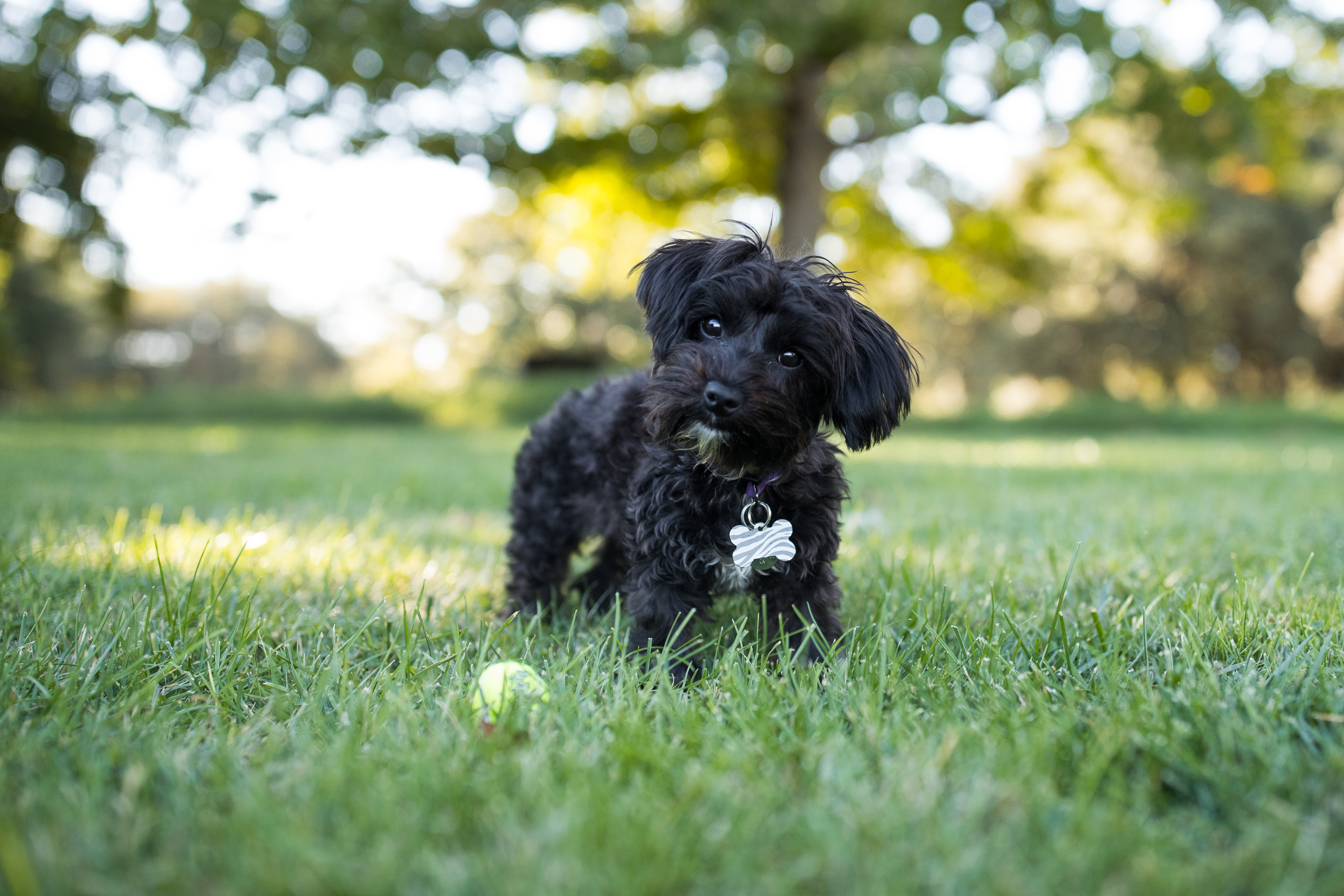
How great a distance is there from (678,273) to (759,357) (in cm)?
43

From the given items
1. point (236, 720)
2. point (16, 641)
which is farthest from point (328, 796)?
point (16, 641)

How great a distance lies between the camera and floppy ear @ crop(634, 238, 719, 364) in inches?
102

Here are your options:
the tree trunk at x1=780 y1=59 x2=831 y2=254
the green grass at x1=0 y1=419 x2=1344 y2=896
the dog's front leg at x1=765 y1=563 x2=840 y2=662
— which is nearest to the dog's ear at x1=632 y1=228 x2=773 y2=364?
the dog's front leg at x1=765 y1=563 x2=840 y2=662

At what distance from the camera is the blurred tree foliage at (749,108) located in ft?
36.9

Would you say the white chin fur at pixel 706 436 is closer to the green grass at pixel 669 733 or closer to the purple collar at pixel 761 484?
the purple collar at pixel 761 484

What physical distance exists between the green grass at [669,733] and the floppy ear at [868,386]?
62cm

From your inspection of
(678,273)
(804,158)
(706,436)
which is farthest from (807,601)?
(804,158)

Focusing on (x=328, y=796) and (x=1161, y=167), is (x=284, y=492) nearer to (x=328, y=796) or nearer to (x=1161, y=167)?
(x=328, y=796)

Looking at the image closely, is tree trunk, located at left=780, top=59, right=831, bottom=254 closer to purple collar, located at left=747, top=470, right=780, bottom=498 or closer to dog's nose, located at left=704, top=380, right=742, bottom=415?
purple collar, located at left=747, top=470, right=780, bottom=498

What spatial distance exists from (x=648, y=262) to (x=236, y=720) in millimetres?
1829

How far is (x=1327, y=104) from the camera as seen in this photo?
13.6 metres

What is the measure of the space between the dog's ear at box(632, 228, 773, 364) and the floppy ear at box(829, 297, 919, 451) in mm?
403

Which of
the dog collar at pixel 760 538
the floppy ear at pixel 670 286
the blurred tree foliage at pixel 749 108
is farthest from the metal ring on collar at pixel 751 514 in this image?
the blurred tree foliage at pixel 749 108

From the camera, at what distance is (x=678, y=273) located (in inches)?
103
